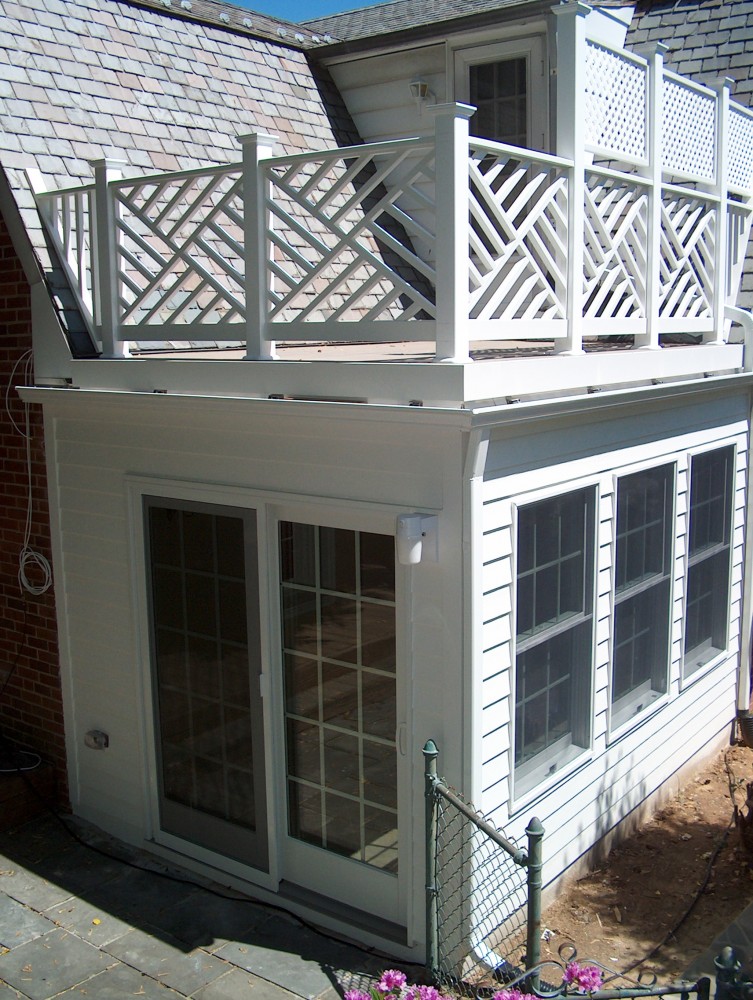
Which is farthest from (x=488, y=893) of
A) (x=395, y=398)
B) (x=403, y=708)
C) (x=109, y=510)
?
(x=109, y=510)

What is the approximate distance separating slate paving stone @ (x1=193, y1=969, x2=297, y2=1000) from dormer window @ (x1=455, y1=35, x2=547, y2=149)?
6.78 m

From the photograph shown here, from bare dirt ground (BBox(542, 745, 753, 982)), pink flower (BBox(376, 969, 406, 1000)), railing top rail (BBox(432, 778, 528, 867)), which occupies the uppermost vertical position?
railing top rail (BBox(432, 778, 528, 867))

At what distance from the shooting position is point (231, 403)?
5.40 meters

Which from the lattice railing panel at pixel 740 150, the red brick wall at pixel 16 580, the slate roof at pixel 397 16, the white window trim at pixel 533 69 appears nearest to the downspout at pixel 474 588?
the red brick wall at pixel 16 580

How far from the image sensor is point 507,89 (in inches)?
344

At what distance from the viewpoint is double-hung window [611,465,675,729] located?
6.55 metres

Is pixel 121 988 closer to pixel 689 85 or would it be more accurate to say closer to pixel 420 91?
pixel 689 85

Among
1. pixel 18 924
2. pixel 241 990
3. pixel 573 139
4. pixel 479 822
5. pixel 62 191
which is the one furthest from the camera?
pixel 62 191

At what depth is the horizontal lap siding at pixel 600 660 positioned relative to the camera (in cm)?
505

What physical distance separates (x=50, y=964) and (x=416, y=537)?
9.98ft

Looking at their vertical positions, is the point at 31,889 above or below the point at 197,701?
below

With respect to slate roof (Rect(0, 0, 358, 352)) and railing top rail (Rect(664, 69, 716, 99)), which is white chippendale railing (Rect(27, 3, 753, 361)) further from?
slate roof (Rect(0, 0, 358, 352))

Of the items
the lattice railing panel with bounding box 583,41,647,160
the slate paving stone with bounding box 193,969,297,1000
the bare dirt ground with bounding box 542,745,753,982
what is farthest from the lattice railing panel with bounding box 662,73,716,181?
A: the slate paving stone with bounding box 193,969,297,1000

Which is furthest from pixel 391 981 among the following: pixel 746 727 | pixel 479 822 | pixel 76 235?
pixel 746 727
